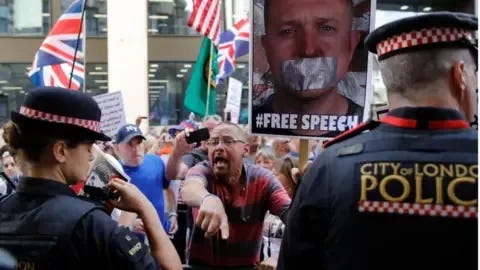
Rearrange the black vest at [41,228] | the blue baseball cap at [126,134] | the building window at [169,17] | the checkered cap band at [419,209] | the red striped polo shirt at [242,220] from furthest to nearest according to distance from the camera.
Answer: the building window at [169,17] < the blue baseball cap at [126,134] < the red striped polo shirt at [242,220] < the black vest at [41,228] < the checkered cap band at [419,209]

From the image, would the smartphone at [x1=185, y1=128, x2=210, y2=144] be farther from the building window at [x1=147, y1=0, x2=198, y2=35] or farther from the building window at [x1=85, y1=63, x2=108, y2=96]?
the building window at [x1=147, y1=0, x2=198, y2=35]

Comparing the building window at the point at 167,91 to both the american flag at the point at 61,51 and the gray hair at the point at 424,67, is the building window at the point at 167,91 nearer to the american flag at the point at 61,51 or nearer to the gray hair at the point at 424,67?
the american flag at the point at 61,51

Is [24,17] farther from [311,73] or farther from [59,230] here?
Answer: [59,230]

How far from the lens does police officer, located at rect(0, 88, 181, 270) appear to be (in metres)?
2.64

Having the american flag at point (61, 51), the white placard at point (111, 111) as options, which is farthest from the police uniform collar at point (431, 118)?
the american flag at point (61, 51)

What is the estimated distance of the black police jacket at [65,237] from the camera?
104 inches

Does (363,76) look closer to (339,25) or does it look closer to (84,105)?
(339,25)

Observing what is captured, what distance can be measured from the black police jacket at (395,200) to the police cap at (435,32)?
0.20 meters

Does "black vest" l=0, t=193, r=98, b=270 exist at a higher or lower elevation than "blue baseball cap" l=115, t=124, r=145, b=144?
higher

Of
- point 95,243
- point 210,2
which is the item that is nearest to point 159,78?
point 210,2

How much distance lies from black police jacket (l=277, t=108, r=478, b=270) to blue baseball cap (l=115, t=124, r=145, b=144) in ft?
16.3

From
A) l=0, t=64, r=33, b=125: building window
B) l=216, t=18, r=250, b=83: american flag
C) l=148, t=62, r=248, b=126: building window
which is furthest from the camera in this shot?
l=148, t=62, r=248, b=126: building window

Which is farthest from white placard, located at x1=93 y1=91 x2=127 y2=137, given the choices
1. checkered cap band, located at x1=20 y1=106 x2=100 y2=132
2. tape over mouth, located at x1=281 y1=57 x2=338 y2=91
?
checkered cap band, located at x1=20 y1=106 x2=100 y2=132

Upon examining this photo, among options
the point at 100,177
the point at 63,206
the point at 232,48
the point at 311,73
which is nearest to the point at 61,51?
the point at 311,73
